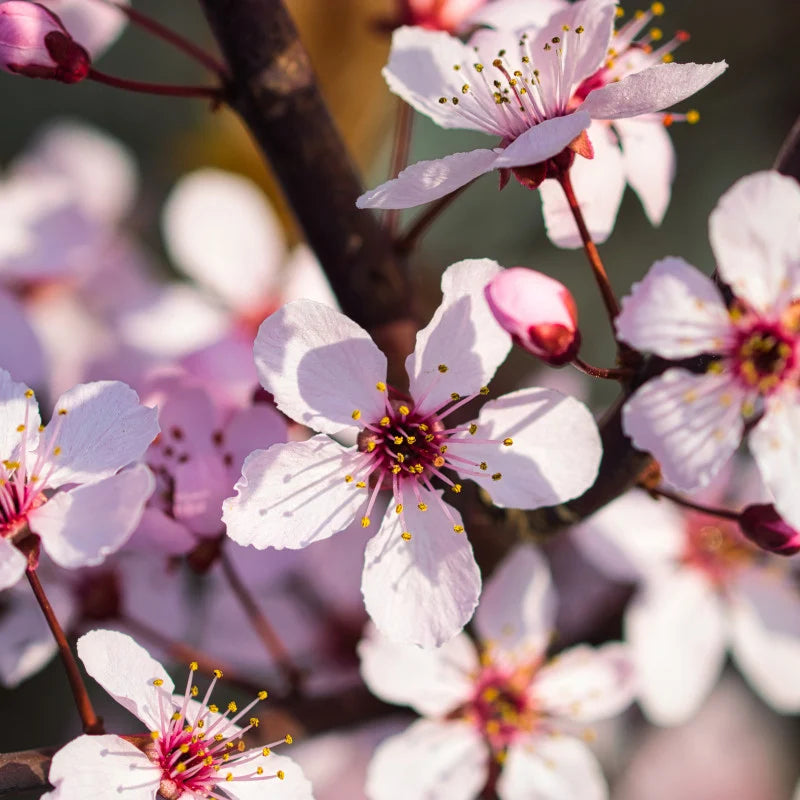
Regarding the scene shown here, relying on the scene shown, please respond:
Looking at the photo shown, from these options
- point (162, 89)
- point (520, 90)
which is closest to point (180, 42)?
point (162, 89)

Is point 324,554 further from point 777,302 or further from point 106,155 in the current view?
point 106,155

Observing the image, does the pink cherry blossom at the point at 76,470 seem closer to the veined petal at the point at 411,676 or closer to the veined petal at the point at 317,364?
the veined petal at the point at 317,364

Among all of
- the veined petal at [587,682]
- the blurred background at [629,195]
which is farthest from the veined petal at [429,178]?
the blurred background at [629,195]

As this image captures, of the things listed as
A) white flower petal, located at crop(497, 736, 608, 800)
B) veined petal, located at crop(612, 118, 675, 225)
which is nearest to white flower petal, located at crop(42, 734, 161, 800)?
white flower petal, located at crop(497, 736, 608, 800)

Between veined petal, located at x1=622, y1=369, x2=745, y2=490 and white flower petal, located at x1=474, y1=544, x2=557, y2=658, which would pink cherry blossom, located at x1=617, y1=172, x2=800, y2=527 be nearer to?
veined petal, located at x1=622, y1=369, x2=745, y2=490

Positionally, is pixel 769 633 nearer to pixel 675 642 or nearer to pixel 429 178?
pixel 675 642

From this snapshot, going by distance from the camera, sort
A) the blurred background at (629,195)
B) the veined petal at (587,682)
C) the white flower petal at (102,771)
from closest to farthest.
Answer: the white flower petal at (102,771) < the veined petal at (587,682) < the blurred background at (629,195)
